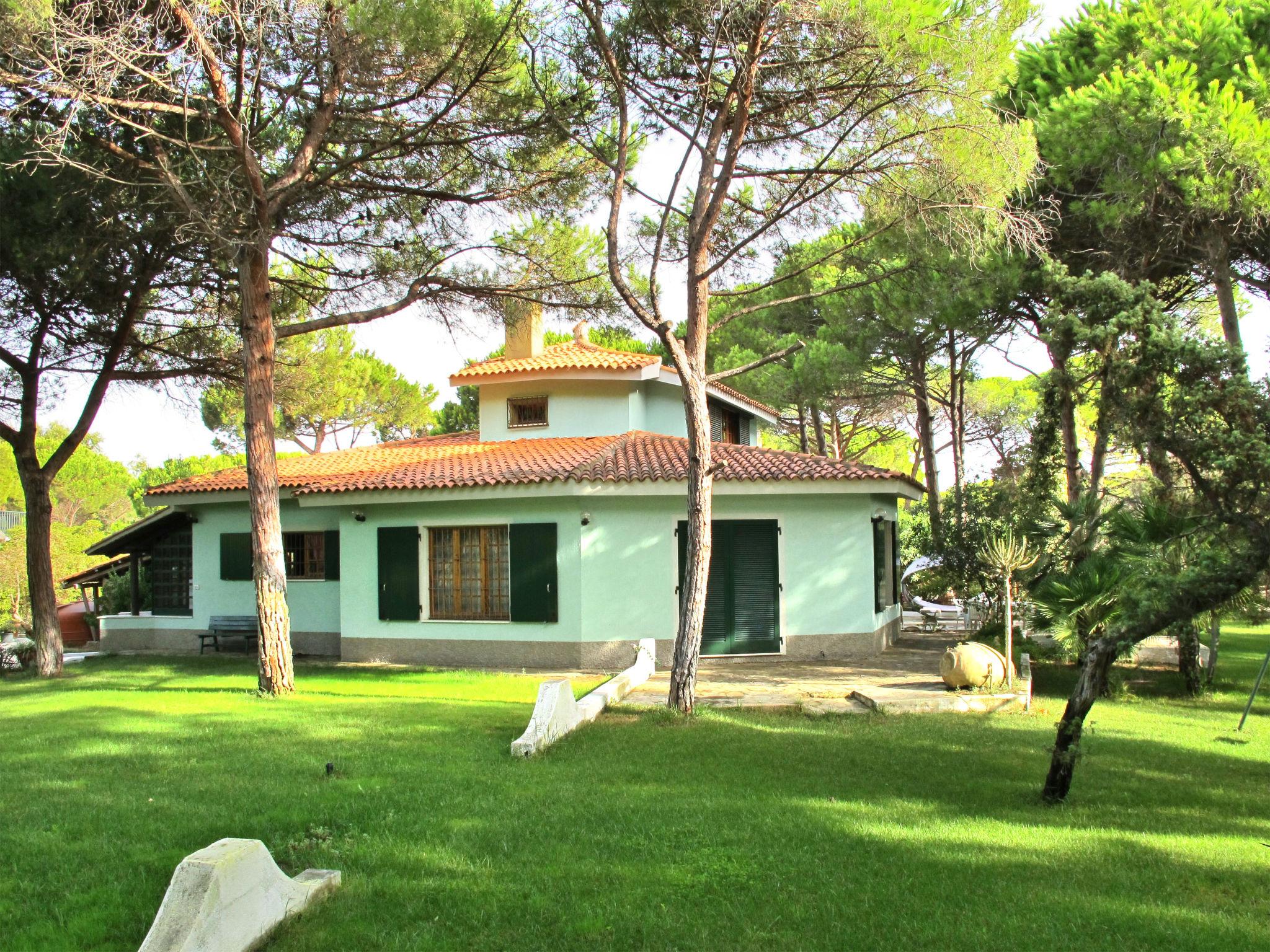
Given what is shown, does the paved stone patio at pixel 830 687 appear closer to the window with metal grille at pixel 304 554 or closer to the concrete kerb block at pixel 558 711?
the concrete kerb block at pixel 558 711

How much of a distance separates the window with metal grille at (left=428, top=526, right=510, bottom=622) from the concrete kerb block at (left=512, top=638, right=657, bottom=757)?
4.33m

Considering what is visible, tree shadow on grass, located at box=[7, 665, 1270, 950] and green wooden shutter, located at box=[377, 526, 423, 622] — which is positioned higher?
green wooden shutter, located at box=[377, 526, 423, 622]

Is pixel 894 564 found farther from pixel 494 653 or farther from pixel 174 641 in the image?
pixel 174 641

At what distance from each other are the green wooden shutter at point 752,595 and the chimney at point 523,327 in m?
4.72

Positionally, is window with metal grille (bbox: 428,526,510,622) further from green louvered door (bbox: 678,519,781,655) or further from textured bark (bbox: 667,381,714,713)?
textured bark (bbox: 667,381,714,713)

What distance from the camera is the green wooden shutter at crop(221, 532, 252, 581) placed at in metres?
18.1

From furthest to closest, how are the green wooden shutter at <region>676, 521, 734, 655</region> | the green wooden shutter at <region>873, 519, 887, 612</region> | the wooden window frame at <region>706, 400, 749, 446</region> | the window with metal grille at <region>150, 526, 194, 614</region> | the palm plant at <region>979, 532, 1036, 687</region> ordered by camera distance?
the wooden window frame at <region>706, 400, 749, 446</region> → the window with metal grille at <region>150, 526, 194, 614</region> → the green wooden shutter at <region>873, 519, 887, 612</region> → the green wooden shutter at <region>676, 521, 734, 655</region> → the palm plant at <region>979, 532, 1036, 687</region>

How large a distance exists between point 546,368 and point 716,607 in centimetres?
599

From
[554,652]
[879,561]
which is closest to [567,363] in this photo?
[554,652]

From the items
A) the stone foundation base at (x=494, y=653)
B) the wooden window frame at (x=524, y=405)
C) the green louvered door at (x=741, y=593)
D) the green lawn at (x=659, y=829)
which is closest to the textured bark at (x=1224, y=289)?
the green lawn at (x=659, y=829)

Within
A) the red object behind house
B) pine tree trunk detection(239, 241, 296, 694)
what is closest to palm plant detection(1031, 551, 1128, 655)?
pine tree trunk detection(239, 241, 296, 694)

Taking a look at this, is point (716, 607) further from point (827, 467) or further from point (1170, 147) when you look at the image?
point (1170, 147)

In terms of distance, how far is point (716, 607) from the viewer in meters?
15.1

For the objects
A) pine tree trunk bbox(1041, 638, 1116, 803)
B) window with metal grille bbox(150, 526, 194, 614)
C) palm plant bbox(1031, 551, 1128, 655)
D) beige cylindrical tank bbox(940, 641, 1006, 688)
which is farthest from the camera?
window with metal grille bbox(150, 526, 194, 614)
